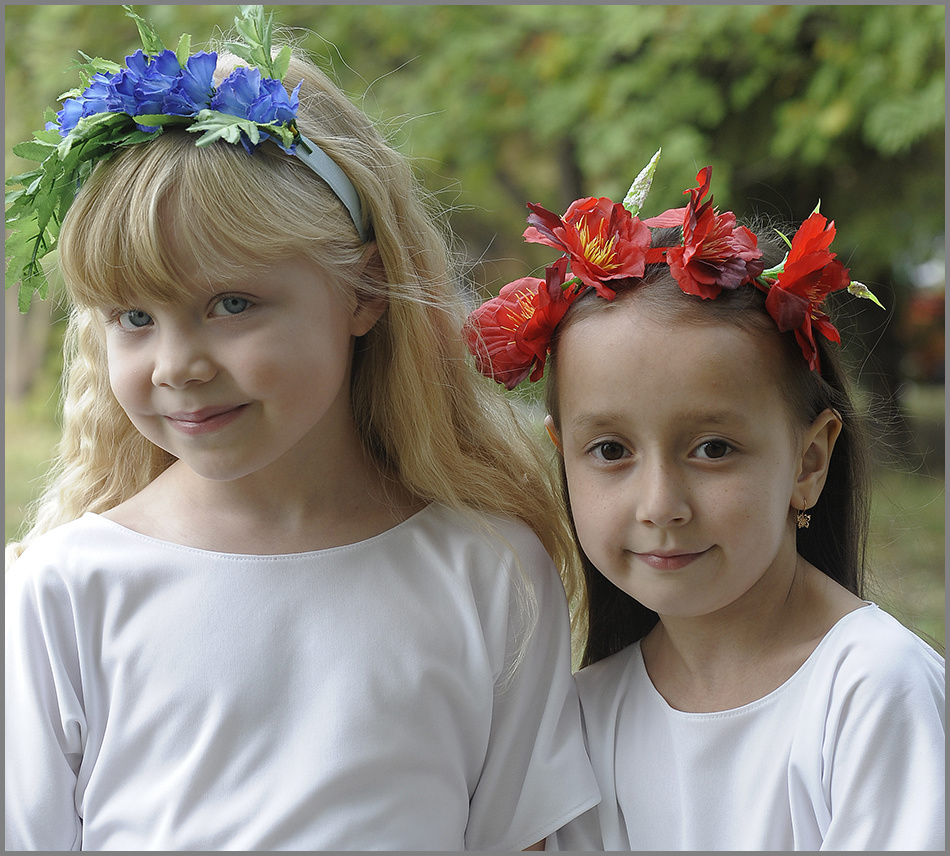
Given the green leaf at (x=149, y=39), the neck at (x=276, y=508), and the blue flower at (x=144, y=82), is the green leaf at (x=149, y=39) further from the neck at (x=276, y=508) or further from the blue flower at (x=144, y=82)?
the neck at (x=276, y=508)

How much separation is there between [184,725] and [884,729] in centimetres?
114

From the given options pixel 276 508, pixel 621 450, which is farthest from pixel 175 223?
pixel 621 450

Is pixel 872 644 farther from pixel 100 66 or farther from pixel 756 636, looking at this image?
pixel 100 66

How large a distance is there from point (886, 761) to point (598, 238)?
0.97m

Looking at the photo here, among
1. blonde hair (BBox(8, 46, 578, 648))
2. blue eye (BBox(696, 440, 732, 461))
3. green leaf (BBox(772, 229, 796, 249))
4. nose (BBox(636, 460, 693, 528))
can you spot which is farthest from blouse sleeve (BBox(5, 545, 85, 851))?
green leaf (BBox(772, 229, 796, 249))

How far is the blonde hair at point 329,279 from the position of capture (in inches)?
69.9

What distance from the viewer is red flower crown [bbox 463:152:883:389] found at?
185 centimetres

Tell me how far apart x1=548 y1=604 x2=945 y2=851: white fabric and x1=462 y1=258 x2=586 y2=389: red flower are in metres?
0.64

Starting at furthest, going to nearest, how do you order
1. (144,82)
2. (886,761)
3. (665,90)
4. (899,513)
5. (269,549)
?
(665,90) → (899,513) → (269,549) → (144,82) → (886,761)

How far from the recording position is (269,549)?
2.01 metres

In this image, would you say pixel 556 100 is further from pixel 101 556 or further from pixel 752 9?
pixel 101 556

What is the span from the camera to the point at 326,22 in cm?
634

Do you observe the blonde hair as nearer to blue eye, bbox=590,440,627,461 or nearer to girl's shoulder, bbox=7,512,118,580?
girl's shoulder, bbox=7,512,118,580

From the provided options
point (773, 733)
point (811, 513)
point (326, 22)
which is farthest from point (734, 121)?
point (773, 733)
